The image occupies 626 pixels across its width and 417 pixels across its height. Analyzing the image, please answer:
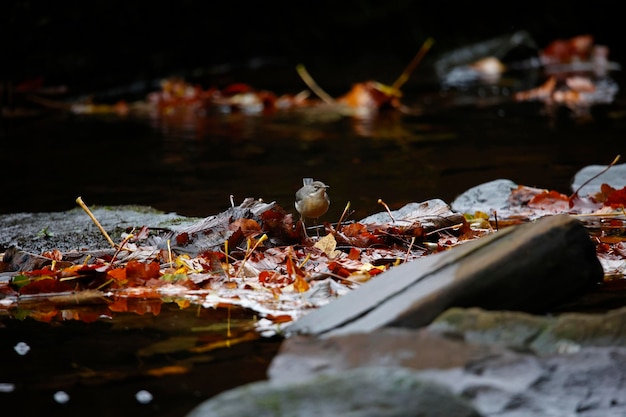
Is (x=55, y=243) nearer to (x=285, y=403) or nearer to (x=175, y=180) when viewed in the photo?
(x=175, y=180)

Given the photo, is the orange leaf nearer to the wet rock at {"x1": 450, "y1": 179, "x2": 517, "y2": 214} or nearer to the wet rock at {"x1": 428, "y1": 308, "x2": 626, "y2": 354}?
the wet rock at {"x1": 428, "y1": 308, "x2": 626, "y2": 354}

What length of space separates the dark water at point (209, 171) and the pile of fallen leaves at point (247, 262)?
21cm

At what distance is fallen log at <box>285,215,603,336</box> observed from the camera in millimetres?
2709

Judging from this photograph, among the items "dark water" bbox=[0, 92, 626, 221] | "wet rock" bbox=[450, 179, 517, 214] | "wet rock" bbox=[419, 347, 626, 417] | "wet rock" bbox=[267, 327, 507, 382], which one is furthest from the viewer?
"dark water" bbox=[0, 92, 626, 221]

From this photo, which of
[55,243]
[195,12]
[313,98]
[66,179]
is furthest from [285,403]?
[195,12]

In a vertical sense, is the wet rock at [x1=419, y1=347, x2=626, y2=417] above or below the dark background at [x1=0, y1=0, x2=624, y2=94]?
below

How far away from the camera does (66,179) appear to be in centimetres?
668

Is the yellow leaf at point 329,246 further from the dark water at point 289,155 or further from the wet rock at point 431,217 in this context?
the dark water at point 289,155

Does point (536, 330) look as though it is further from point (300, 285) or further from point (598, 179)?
point (598, 179)

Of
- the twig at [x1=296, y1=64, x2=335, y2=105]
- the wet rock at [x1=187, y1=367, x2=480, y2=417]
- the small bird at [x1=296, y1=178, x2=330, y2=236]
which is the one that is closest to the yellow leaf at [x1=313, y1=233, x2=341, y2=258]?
the small bird at [x1=296, y1=178, x2=330, y2=236]

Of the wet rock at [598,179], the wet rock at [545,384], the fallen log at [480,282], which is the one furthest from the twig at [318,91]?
the wet rock at [545,384]

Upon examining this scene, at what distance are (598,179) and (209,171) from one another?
295 cm

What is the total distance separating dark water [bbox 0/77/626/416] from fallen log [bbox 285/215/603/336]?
1.00 ft

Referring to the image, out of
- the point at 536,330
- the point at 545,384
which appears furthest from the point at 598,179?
the point at 545,384
